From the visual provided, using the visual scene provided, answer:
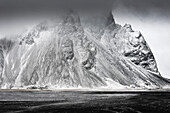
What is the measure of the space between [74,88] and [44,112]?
484 feet

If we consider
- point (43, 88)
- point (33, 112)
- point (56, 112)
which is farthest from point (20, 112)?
point (43, 88)

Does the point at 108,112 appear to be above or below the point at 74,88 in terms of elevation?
above

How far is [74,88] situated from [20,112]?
148 m

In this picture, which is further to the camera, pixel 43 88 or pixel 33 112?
pixel 43 88

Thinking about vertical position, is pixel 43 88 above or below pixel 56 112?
below

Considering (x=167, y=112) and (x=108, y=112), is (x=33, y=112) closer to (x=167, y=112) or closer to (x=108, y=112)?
(x=108, y=112)

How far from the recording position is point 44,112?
5303 centimetres

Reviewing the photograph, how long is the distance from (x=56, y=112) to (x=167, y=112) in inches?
923

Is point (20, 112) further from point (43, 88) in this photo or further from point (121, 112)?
point (43, 88)

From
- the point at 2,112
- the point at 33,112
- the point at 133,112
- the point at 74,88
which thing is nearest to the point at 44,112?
the point at 33,112

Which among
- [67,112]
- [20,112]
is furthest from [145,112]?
[20,112]

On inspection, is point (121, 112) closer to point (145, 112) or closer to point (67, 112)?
point (145, 112)

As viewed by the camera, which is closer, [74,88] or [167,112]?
[167,112]

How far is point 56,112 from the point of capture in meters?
53.2
